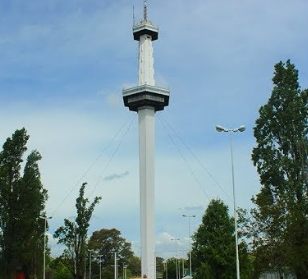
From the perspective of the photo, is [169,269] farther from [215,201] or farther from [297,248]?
[297,248]

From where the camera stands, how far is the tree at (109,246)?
5433 inches

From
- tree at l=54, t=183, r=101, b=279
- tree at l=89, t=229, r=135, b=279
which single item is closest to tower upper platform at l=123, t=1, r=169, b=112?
tree at l=54, t=183, r=101, b=279

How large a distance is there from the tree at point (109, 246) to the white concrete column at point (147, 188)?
69434 millimetres

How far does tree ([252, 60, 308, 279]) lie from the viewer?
4209 centimetres

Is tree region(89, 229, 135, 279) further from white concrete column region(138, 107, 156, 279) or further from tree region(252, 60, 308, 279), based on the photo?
tree region(252, 60, 308, 279)

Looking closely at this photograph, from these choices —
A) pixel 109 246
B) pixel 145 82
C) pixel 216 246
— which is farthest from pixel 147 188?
pixel 109 246

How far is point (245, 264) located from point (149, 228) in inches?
664

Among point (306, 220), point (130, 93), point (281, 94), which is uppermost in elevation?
point (130, 93)

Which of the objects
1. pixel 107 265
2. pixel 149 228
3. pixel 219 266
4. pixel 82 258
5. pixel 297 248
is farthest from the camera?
pixel 107 265

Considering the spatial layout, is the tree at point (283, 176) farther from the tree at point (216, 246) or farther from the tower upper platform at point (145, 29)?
the tower upper platform at point (145, 29)

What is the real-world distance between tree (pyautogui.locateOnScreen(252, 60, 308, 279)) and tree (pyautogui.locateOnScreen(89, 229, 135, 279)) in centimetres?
9568

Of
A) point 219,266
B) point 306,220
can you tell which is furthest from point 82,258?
point 306,220

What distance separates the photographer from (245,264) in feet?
179

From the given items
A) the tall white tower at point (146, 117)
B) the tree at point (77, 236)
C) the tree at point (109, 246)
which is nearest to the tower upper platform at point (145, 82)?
the tall white tower at point (146, 117)
